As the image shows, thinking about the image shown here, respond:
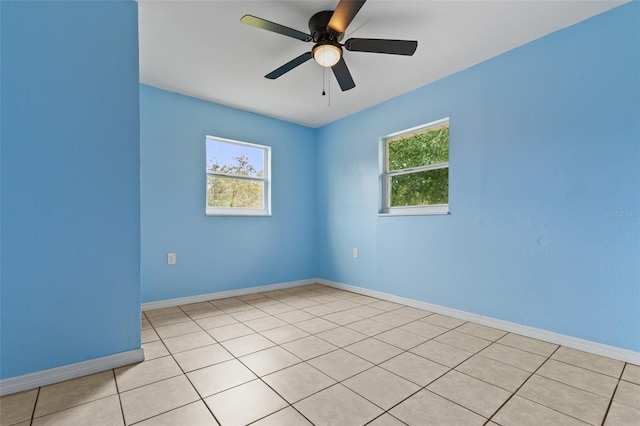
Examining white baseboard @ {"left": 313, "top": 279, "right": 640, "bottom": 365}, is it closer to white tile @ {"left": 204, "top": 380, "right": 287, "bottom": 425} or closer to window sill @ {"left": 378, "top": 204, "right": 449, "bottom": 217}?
window sill @ {"left": 378, "top": 204, "right": 449, "bottom": 217}

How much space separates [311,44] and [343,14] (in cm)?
74

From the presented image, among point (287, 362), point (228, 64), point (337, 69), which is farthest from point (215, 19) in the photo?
point (287, 362)

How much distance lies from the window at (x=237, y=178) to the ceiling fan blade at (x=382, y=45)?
228 cm

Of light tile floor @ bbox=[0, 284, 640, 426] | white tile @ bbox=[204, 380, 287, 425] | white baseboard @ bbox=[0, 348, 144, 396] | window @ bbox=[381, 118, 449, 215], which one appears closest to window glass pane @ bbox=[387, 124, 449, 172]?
window @ bbox=[381, 118, 449, 215]

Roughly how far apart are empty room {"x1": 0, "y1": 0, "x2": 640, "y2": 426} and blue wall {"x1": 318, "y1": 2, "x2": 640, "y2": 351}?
1 cm

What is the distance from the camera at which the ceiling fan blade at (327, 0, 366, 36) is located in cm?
164

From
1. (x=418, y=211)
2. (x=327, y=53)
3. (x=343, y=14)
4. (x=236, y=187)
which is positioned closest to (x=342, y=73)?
(x=327, y=53)

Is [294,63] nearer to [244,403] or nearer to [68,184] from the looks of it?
[68,184]

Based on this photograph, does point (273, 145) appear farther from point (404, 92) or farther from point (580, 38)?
point (580, 38)

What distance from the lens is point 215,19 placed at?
2121 mm

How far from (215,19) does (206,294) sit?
2.83 m

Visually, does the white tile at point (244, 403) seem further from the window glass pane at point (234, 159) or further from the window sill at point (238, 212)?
the window glass pane at point (234, 159)

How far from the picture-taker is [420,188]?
3.30m

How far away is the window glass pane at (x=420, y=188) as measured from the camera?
10.1 feet
